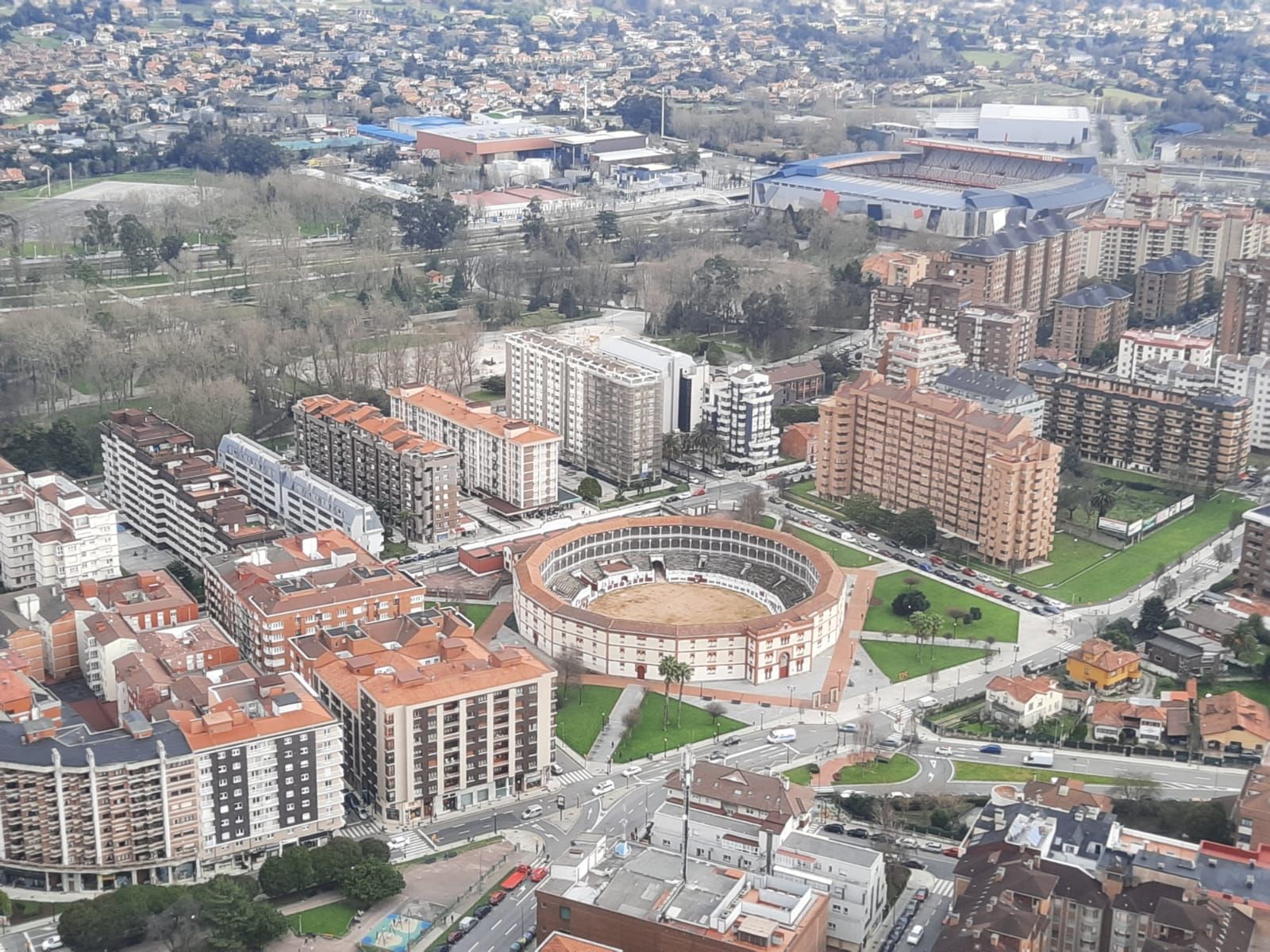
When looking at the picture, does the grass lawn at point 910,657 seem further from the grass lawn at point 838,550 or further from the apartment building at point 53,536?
the apartment building at point 53,536

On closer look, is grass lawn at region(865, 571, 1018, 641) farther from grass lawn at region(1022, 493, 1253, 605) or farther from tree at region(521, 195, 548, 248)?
tree at region(521, 195, 548, 248)

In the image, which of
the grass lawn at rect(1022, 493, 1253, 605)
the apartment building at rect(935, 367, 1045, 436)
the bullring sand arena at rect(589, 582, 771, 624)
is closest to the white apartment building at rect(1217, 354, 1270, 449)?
the grass lawn at rect(1022, 493, 1253, 605)

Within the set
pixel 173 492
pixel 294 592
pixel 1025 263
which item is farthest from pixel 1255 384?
pixel 173 492

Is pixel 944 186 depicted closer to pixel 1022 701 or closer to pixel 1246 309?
pixel 1246 309

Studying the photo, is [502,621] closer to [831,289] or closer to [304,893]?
[304,893]

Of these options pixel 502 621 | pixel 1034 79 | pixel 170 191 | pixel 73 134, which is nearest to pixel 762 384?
pixel 502 621

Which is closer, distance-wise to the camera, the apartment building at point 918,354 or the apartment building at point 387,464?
the apartment building at point 387,464

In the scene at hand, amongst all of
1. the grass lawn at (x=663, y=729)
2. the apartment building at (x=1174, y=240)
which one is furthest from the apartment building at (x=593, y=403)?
the apartment building at (x=1174, y=240)
